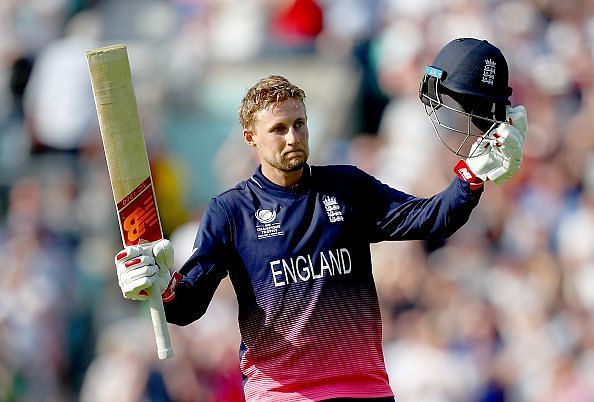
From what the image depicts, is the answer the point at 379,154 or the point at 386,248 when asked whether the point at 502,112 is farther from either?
the point at 379,154

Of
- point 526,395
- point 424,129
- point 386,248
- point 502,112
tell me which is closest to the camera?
point 502,112

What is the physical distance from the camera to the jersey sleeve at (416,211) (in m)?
5.53

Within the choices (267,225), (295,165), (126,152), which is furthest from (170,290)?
(295,165)

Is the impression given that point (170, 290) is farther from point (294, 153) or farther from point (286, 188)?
point (294, 153)

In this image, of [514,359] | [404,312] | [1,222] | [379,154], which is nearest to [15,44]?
[1,222]

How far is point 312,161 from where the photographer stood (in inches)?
441

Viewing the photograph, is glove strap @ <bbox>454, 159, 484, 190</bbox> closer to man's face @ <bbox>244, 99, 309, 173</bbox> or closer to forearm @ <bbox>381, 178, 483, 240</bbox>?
forearm @ <bbox>381, 178, 483, 240</bbox>

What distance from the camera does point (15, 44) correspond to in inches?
499

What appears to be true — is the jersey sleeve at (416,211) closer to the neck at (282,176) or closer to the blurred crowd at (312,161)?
the neck at (282,176)

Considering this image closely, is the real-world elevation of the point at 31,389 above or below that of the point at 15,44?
below

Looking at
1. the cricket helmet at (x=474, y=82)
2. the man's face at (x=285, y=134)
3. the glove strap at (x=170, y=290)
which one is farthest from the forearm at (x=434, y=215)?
the glove strap at (x=170, y=290)

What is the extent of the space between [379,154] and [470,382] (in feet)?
7.16

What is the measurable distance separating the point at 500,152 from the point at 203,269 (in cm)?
133

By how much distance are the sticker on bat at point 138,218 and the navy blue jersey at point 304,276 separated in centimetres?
22
